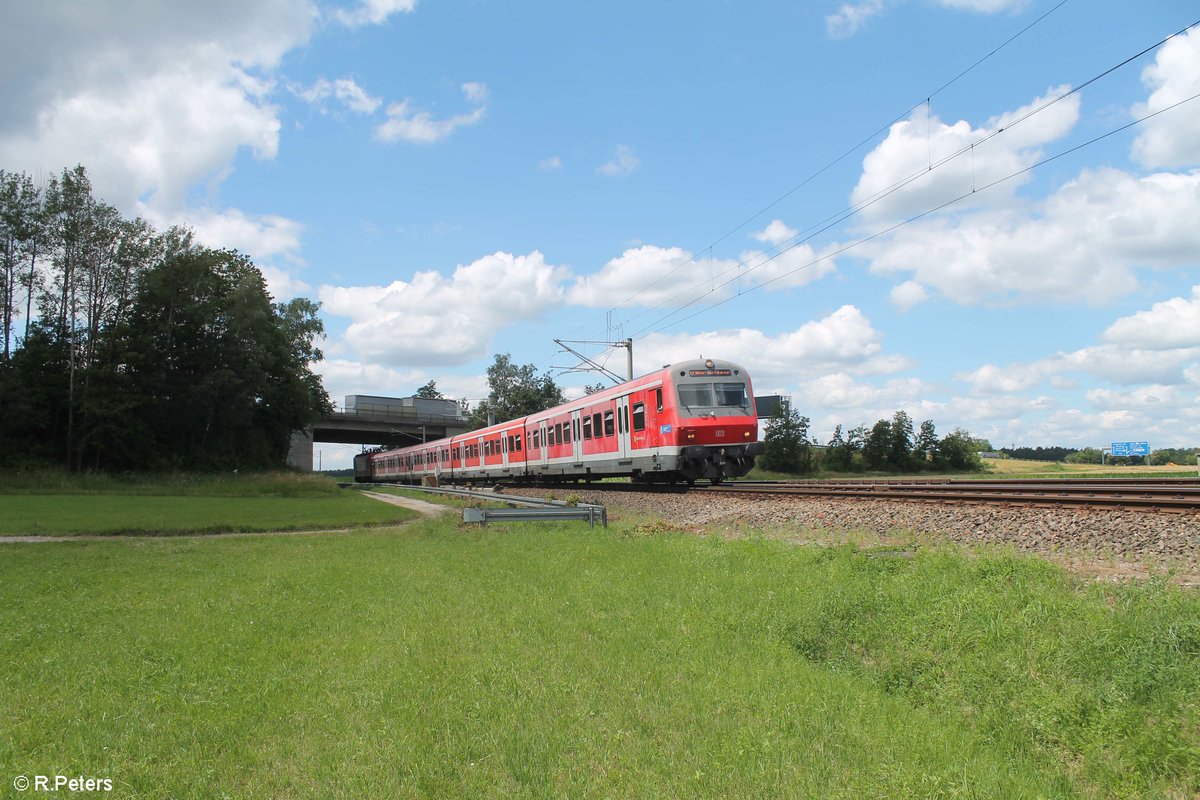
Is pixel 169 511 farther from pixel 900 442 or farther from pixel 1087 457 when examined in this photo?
pixel 1087 457

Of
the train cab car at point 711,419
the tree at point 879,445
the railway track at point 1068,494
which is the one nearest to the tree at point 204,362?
the train cab car at point 711,419

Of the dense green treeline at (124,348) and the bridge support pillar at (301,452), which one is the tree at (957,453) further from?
the bridge support pillar at (301,452)

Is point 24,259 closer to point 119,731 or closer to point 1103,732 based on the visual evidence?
point 119,731

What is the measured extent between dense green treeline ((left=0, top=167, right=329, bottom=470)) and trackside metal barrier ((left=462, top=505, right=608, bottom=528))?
120ft

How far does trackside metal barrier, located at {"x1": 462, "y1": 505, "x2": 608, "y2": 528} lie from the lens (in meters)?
16.8

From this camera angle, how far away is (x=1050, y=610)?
6.42m

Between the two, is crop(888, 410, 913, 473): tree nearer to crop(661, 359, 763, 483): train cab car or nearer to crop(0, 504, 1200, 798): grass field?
crop(661, 359, 763, 483): train cab car

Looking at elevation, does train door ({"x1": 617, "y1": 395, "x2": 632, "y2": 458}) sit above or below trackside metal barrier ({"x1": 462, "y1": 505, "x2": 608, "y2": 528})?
above

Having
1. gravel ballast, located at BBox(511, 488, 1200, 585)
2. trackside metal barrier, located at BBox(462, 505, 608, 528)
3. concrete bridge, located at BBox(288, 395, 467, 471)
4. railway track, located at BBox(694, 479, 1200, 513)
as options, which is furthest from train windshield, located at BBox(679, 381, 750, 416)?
concrete bridge, located at BBox(288, 395, 467, 471)

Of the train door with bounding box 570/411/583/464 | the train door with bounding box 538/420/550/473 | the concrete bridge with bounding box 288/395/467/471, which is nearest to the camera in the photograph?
the train door with bounding box 570/411/583/464

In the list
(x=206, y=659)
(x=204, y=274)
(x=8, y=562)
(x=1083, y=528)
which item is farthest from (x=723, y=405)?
(x=204, y=274)

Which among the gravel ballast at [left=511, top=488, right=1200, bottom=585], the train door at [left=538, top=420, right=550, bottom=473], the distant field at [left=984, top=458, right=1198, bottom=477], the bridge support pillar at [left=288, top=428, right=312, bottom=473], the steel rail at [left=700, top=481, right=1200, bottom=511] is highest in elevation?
the bridge support pillar at [left=288, top=428, right=312, bottom=473]

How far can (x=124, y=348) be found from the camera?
4800 cm

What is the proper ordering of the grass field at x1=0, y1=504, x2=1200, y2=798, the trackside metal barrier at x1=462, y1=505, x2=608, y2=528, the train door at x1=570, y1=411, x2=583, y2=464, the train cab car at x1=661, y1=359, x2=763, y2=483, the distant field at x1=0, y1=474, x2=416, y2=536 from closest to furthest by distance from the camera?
the grass field at x1=0, y1=504, x2=1200, y2=798 → the trackside metal barrier at x1=462, y1=505, x2=608, y2=528 → the distant field at x1=0, y1=474, x2=416, y2=536 → the train cab car at x1=661, y1=359, x2=763, y2=483 → the train door at x1=570, y1=411, x2=583, y2=464
